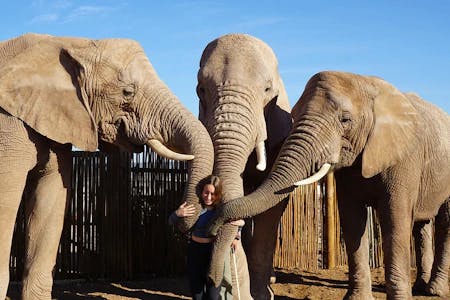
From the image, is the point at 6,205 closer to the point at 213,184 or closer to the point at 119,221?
the point at 213,184

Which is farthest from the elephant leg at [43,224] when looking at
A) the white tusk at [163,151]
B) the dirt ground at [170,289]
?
the dirt ground at [170,289]

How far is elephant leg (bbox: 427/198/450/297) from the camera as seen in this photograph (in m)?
8.75

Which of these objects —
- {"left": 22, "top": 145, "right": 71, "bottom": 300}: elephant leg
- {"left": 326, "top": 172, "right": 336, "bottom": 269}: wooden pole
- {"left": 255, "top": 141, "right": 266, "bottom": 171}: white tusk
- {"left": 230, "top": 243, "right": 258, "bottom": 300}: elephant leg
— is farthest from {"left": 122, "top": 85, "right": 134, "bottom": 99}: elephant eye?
{"left": 326, "top": 172, "right": 336, "bottom": 269}: wooden pole

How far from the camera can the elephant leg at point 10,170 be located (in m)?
5.69

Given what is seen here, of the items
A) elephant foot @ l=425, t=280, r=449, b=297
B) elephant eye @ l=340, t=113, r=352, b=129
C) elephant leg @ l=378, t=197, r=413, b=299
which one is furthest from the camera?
elephant foot @ l=425, t=280, r=449, b=297

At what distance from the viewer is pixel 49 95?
19.5 ft

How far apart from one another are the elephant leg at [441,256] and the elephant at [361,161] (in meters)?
1.46

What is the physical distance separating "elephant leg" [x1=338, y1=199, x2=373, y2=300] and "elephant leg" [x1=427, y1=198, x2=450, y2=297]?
1.63 meters

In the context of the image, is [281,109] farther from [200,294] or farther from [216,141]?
[200,294]

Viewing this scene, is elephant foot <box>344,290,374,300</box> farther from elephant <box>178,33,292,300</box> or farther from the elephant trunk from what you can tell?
the elephant trunk

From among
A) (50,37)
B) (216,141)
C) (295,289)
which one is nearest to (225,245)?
(216,141)

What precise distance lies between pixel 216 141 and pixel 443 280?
419 cm

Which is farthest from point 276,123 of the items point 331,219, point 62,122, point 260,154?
point 331,219

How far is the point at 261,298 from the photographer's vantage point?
7.42 m
